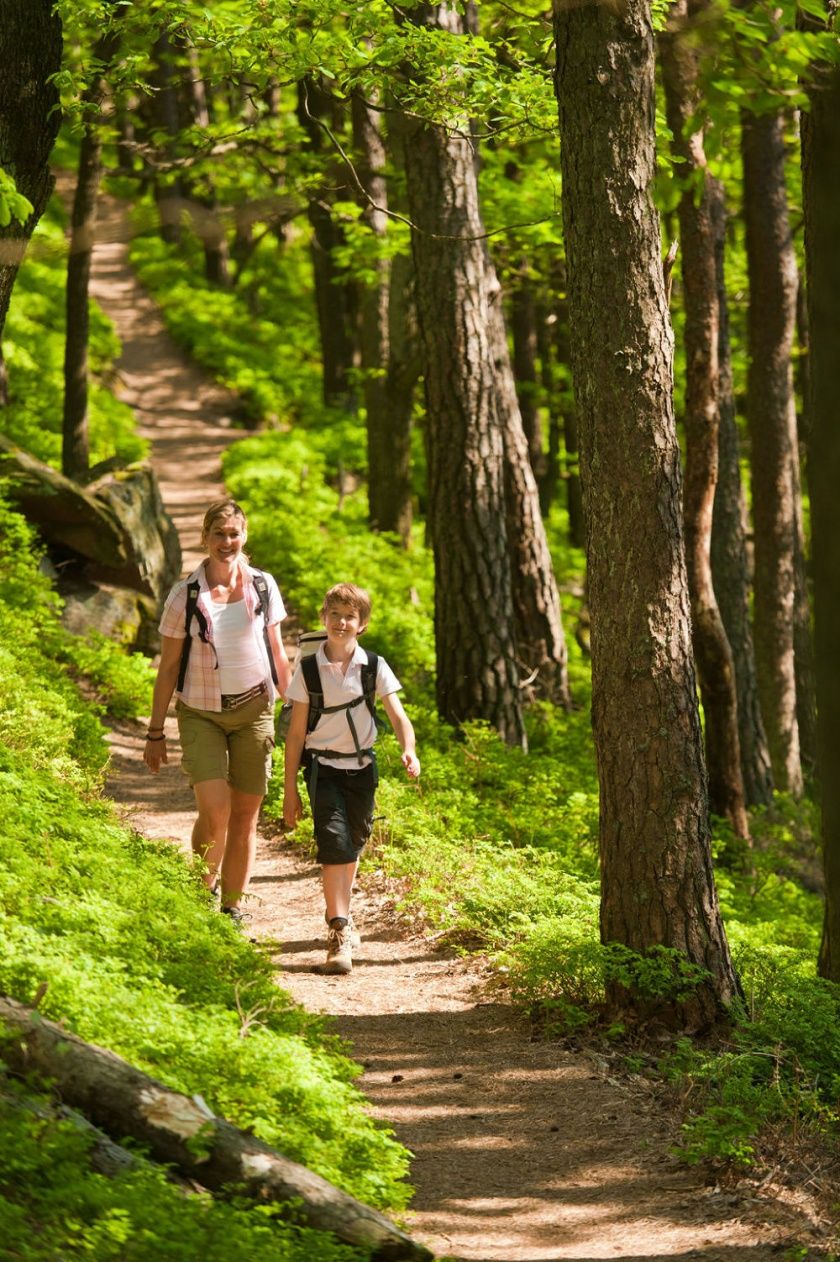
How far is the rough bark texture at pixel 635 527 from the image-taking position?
19.3 feet

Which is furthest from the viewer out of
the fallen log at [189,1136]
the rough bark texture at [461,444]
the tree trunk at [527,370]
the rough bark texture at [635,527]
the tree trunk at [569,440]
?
the tree trunk at [569,440]

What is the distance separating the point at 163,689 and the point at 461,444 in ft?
16.1

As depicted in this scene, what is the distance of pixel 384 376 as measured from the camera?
1723 cm

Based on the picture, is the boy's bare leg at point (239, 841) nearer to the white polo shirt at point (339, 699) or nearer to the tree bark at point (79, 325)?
the white polo shirt at point (339, 699)

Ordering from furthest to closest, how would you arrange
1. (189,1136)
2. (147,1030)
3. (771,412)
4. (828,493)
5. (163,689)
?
(771,412), (163,689), (147,1030), (189,1136), (828,493)

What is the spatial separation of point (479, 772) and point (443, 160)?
16.6 feet

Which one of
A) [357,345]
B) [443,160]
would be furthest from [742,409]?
[443,160]

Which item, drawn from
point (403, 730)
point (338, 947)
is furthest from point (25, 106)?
point (338, 947)

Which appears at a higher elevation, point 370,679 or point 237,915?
point 370,679

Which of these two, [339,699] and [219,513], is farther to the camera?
[339,699]

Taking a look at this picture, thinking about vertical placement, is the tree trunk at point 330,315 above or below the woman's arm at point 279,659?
above

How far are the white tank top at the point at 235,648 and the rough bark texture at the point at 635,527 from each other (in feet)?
6.00

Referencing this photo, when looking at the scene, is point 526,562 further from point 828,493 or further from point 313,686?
point 828,493

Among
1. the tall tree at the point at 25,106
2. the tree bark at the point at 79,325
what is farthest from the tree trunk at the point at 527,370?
the tall tree at the point at 25,106
